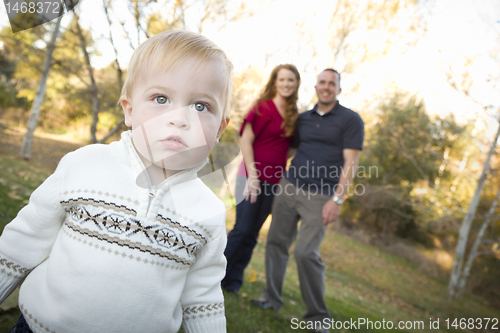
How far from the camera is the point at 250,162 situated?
2.82 meters

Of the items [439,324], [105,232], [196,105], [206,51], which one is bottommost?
[439,324]

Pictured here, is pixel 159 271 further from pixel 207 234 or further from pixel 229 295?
pixel 229 295

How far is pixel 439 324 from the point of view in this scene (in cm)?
625

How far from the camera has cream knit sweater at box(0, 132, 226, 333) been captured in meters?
0.89

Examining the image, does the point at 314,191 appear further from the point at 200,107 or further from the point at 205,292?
the point at 200,107

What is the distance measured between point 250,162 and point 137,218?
1.93 metres

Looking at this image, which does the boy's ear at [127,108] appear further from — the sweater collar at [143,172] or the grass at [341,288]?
the grass at [341,288]

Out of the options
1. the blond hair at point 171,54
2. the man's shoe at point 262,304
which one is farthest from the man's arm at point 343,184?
the blond hair at point 171,54

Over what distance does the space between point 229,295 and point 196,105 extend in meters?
2.27

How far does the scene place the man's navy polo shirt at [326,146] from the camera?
2746mm

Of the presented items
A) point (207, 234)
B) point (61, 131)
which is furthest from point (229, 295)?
point (61, 131)

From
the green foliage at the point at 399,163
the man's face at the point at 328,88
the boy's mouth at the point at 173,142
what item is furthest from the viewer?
the green foliage at the point at 399,163

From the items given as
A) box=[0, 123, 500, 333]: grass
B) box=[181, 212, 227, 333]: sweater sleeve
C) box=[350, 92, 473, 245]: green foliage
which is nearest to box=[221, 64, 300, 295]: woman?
box=[0, 123, 500, 333]: grass

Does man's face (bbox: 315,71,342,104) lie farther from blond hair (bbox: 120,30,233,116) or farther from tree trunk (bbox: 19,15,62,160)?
tree trunk (bbox: 19,15,62,160)
